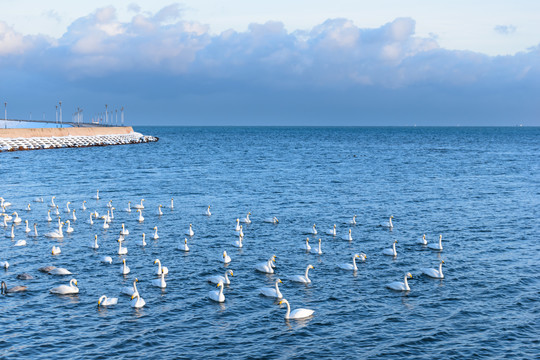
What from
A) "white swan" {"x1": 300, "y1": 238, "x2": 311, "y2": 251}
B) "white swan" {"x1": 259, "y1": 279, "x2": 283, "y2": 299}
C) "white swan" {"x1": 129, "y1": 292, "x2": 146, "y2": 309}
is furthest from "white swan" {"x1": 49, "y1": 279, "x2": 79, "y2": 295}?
"white swan" {"x1": 300, "y1": 238, "x2": 311, "y2": 251}

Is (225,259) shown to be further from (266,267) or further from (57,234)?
(57,234)

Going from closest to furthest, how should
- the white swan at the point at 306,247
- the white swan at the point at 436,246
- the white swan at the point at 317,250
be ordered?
the white swan at the point at 317,250 → the white swan at the point at 306,247 → the white swan at the point at 436,246

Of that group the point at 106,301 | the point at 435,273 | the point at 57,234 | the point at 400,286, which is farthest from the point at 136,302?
the point at 57,234

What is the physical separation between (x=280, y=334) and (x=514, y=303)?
39.0 ft

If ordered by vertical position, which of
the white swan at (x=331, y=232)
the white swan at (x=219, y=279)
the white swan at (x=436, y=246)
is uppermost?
the white swan at (x=331, y=232)

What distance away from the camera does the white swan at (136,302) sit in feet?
84.5

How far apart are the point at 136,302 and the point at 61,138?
425 ft

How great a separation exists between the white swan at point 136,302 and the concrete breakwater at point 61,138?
102 metres

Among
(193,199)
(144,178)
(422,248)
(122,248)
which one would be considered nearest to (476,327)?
(422,248)

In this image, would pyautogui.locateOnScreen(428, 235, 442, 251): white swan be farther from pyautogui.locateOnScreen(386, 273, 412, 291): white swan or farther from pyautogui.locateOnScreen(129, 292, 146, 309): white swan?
pyautogui.locateOnScreen(129, 292, 146, 309): white swan

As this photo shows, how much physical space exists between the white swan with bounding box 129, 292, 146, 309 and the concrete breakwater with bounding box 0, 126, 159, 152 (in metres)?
102

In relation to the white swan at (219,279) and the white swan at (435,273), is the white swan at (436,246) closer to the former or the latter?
the white swan at (435,273)

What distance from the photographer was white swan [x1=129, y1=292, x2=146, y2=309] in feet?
84.5

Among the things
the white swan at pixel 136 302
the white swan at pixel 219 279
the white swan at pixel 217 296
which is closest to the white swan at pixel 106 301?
the white swan at pixel 136 302
